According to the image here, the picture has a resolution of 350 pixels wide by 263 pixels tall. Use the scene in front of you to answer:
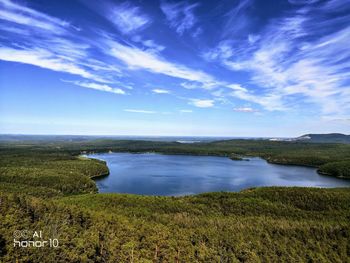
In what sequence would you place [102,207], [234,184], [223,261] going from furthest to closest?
[234,184], [102,207], [223,261]

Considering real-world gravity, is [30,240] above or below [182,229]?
above

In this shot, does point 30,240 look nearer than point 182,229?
Yes

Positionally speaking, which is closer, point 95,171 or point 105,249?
point 105,249

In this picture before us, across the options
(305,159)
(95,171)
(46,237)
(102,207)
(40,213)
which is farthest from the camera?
(305,159)

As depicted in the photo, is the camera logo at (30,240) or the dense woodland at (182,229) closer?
the camera logo at (30,240)

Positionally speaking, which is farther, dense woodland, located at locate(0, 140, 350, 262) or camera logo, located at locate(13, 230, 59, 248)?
dense woodland, located at locate(0, 140, 350, 262)

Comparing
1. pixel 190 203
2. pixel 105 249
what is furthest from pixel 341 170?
pixel 105 249

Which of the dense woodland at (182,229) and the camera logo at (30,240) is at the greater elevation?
the camera logo at (30,240)

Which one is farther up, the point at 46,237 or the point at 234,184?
the point at 46,237

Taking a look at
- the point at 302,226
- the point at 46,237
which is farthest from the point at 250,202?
the point at 46,237

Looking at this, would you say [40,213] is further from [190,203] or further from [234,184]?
[234,184]

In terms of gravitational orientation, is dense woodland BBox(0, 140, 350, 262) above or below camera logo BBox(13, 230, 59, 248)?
below
